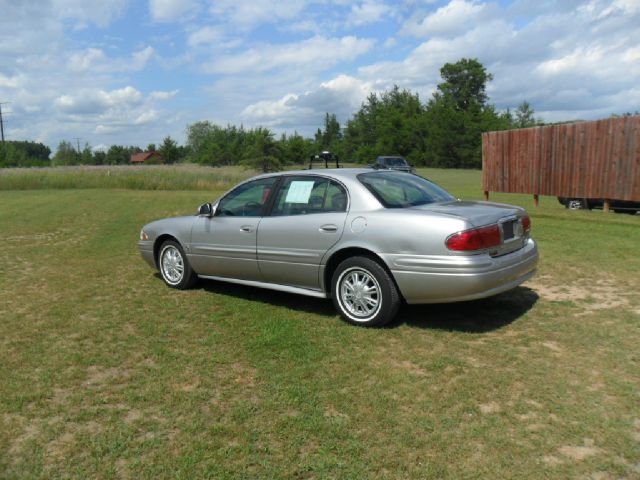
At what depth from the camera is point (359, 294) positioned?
5.28 m

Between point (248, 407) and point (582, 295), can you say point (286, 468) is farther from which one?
point (582, 295)

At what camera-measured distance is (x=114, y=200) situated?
72.3 ft

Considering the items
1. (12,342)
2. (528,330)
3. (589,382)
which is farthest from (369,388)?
(12,342)

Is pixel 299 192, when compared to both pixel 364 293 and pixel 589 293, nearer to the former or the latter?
pixel 364 293

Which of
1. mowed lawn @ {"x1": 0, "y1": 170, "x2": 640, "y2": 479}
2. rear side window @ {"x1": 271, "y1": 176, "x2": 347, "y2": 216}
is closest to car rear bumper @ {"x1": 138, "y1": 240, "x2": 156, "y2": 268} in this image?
mowed lawn @ {"x1": 0, "y1": 170, "x2": 640, "y2": 479}

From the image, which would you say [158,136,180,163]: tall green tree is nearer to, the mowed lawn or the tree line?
the tree line

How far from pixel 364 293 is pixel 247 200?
6.44 ft

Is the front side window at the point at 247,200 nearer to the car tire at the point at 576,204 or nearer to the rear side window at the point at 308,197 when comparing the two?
the rear side window at the point at 308,197

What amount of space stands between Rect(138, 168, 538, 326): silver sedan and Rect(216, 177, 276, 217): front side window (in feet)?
0.04

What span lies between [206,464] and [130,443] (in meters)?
0.56

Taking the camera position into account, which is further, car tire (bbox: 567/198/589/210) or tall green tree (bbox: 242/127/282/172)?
tall green tree (bbox: 242/127/282/172)

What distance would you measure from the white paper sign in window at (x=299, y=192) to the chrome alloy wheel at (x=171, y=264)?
1912 mm

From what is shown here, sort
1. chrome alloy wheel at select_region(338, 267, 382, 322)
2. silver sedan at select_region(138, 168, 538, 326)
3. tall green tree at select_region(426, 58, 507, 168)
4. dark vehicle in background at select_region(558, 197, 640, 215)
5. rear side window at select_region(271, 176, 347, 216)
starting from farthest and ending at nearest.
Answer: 1. tall green tree at select_region(426, 58, 507, 168)
2. dark vehicle in background at select_region(558, 197, 640, 215)
3. rear side window at select_region(271, 176, 347, 216)
4. chrome alloy wheel at select_region(338, 267, 382, 322)
5. silver sedan at select_region(138, 168, 538, 326)

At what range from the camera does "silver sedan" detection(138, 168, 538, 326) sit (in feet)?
15.9
